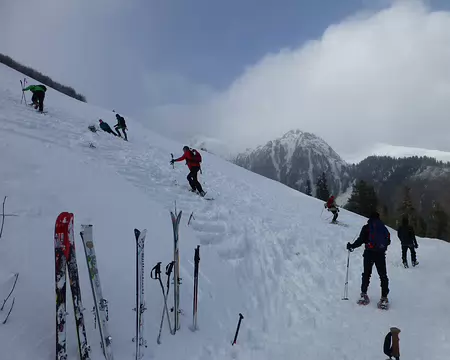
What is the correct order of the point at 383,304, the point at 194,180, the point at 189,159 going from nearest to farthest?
the point at 383,304 < the point at 189,159 < the point at 194,180

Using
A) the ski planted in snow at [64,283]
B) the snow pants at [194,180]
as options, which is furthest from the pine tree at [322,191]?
the ski planted in snow at [64,283]

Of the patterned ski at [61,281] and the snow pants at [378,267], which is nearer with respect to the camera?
the patterned ski at [61,281]

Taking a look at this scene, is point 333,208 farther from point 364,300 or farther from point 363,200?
point 363,200

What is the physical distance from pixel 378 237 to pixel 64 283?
6595mm

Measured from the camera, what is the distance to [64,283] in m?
3.65

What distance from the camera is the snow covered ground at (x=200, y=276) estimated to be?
14.9 ft

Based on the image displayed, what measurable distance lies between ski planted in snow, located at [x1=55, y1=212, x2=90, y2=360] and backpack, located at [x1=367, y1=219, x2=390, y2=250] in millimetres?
6303

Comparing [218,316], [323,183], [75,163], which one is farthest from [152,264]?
[323,183]

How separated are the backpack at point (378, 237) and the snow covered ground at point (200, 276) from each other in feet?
4.71

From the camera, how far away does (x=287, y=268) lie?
9250 millimetres

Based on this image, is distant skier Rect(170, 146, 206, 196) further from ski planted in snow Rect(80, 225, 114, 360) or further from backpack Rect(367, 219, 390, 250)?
ski planted in snow Rect(80, 225, 114, 360)

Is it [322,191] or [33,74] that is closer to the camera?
[33,74]

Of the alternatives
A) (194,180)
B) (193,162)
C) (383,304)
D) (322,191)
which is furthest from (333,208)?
(322,191)

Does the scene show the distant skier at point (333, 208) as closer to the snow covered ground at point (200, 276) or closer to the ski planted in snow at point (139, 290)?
the snow covered ground at point (200, 276)
